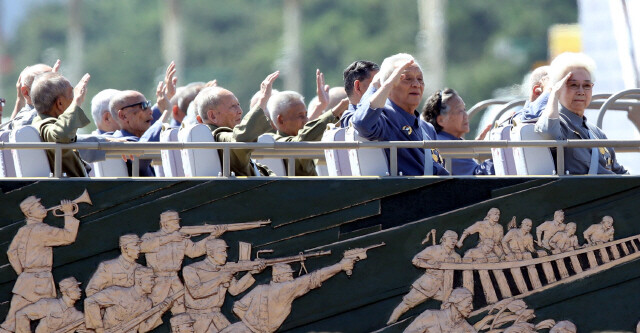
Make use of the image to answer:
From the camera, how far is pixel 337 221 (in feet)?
21.6

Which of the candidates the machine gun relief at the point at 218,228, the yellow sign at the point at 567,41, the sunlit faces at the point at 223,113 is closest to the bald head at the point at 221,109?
the sunlit faces at the point at 223,113

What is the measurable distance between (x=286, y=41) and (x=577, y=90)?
95.9 feet

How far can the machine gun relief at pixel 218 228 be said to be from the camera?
6.58m

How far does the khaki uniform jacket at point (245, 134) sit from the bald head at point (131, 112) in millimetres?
1268

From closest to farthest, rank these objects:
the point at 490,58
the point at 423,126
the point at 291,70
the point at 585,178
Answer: the point at 585,178 < the point at 423,126 < the point at 291,70 < the point at 490,58

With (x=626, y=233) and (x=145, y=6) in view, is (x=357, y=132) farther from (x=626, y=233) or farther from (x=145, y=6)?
(x=145, y=6)

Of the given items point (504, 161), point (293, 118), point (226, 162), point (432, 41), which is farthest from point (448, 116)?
point (432, 41)

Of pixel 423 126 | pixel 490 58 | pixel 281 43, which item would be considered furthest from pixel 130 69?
pixel 423 126

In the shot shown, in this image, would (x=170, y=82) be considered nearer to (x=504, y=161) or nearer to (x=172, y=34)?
(x=504, y=161)

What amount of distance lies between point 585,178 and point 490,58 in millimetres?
29739

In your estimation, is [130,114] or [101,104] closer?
[130,114]

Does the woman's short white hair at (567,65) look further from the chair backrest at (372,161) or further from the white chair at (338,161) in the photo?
the white chair at (338,161)

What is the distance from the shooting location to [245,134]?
664 centimetres

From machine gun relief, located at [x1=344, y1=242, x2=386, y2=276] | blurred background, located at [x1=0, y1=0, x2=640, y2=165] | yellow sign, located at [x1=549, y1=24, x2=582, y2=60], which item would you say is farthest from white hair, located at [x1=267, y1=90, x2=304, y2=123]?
blurred background, located at [x1=0, y1=0, x2=640, y2=165]
